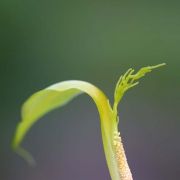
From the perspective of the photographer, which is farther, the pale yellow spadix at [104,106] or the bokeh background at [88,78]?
the bokeh background at [88,78]

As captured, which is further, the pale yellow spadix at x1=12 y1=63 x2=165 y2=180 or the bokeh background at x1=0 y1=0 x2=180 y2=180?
the bokeh background at x1=0 y1=0 x2=180 y2=180

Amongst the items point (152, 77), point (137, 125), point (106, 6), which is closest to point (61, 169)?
point (137, 125)

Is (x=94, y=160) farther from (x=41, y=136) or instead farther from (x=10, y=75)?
(x=10, y=75)

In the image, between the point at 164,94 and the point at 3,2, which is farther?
the point at 164,94
